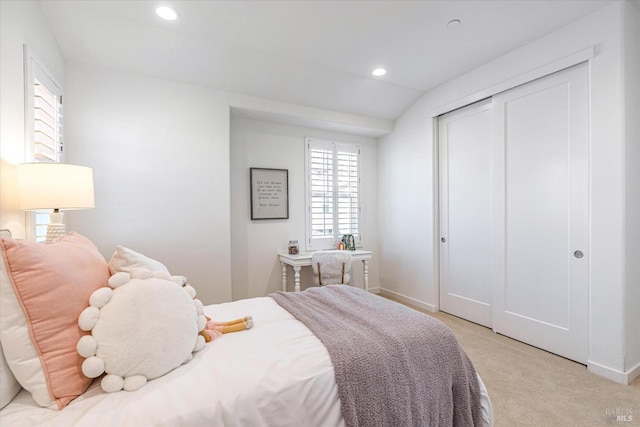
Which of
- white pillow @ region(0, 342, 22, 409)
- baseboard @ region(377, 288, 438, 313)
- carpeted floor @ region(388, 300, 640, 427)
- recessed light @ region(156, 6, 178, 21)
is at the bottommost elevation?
carpeted floor @ region(388, 300, 640, 427)

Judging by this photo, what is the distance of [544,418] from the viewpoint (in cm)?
177

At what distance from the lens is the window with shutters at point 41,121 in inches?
71.5

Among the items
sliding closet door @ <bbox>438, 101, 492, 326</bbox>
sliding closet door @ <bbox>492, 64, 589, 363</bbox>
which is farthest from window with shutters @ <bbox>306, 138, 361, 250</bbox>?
sliding closet door @ <bbox>492, 64, 589, 363</bbox>

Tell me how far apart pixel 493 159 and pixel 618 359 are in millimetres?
1871

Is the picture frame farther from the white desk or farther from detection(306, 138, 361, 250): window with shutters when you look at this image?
the white desk

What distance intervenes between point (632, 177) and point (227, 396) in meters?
2.99

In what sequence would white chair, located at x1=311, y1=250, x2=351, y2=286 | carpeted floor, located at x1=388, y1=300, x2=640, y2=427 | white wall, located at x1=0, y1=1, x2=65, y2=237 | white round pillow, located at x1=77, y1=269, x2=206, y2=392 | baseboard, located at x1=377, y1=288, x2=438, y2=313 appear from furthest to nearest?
baseboard, located at x1=377, y1=288, x2=438, y2=313, white chair, located at x1=311, y1=250, x2=351, y2=286, carpeted floor, located at x1=388, y1=300, x2=640, y2=427, white wall, located at x1=0, y1=1, x2=65, y2=237, white round pillow, located at x1=77, y1=269, x2=206, y2=392

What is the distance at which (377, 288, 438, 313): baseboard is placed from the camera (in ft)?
12.0

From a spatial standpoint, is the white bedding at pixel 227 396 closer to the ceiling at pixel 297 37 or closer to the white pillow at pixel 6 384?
the white pillow at pixel 6 384

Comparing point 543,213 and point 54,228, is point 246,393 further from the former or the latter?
point 543,213

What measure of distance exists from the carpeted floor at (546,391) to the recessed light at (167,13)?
11.7 ft

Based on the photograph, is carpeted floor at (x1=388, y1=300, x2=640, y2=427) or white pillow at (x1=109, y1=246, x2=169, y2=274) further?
carpeted floor at (x1=388, y1=300, x2=640, y2=427)

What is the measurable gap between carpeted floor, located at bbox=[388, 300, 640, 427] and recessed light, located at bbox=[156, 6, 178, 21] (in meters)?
3.55

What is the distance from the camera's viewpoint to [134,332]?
1039 millimetres
